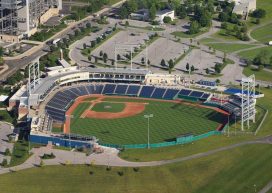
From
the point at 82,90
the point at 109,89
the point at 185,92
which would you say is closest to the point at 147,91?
the point at 185,92

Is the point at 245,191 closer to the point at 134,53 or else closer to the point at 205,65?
A: the point at 205,65

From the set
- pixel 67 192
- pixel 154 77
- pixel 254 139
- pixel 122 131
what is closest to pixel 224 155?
pixel 254 139

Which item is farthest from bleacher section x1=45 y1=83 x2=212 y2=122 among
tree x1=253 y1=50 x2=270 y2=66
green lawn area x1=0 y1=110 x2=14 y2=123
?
tree x1=253 y1=50 x2=270 y2=66

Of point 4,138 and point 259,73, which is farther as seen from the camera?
point 259,73

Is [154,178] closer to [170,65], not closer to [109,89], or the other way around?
[109,89]

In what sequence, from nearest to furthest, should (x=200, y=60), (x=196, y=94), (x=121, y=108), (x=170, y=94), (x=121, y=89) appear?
(x=121, y=108), (x=196, y=94), (x=170, y=94), (x=121, y=89), (x=200, y=60)

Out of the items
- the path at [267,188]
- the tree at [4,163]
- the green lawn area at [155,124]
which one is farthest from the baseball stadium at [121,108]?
the path at [267,188]

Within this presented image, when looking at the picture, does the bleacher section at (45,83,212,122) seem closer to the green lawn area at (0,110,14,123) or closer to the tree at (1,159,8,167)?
the green lawn area at (0,110,14,123)
